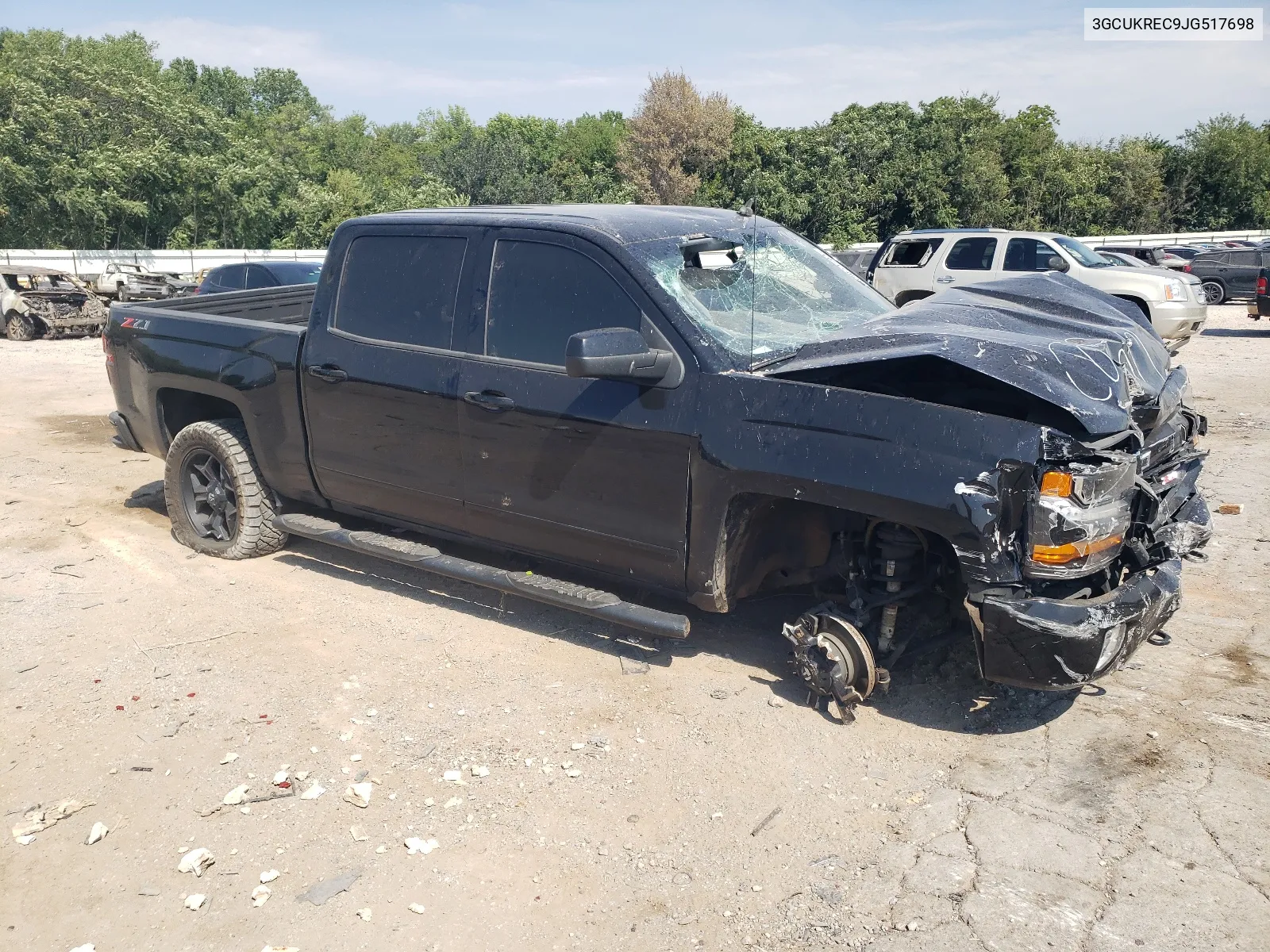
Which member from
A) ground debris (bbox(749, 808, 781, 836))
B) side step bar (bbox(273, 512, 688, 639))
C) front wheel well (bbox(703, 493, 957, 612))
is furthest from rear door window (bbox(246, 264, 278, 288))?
ground debris (bbox(749, 808, 781, 836))

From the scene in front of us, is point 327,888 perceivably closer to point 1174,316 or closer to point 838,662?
point 838,662

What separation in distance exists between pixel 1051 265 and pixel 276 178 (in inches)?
1321

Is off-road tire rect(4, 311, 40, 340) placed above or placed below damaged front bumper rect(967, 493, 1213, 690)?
below

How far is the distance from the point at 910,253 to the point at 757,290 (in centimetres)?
1106

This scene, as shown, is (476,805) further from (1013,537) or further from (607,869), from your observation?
(1013,537)

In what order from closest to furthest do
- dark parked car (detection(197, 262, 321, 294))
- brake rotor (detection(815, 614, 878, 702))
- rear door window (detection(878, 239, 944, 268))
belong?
brake rotor (detection(815, 614, 878, 702)) → dark parked car (detection(197, 262, 321, 294)) → rear door window (detection(878, 239, 944, 268))

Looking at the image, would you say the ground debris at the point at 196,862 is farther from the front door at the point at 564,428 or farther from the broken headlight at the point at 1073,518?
the broken headlight at the point at 1073,518

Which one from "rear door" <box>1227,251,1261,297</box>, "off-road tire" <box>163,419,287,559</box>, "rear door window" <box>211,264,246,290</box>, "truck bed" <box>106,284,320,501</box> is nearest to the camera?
"truck bed" <box>106,284,320,501</box>

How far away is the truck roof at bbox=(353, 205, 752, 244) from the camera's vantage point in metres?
4.43

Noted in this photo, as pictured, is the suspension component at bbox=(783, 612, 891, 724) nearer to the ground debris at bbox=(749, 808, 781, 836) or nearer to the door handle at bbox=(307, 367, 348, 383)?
the ground debris at bbox=(749, 808, 781, 836)

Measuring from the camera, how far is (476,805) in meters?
3.52

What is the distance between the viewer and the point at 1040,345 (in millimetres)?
3773

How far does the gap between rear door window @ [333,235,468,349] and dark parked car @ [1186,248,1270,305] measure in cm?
2288

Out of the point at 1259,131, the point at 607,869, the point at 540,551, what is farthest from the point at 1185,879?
the point at 1259,131
